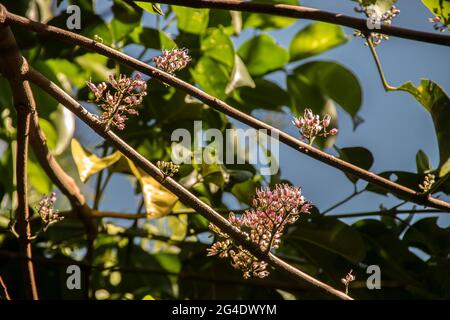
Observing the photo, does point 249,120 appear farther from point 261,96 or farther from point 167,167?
point 261,96

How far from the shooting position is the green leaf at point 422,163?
1027 millimetres

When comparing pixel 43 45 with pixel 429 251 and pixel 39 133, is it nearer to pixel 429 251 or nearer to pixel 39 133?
pixel 39 133

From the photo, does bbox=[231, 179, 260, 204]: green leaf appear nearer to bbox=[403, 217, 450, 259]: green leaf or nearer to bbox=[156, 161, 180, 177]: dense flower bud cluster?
bbox=[403, 217, 450, 259]: green leaf

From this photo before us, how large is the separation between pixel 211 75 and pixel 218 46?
5 cm

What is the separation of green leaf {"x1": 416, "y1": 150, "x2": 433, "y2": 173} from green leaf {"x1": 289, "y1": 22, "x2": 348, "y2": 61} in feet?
1.37

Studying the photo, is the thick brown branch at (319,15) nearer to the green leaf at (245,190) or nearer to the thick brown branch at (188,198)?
the thick brown branch at (188,198)

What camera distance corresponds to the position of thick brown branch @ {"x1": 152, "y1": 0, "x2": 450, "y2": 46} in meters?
0.58

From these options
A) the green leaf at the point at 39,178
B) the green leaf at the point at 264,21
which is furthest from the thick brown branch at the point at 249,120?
the green leaf at the point at 264,21

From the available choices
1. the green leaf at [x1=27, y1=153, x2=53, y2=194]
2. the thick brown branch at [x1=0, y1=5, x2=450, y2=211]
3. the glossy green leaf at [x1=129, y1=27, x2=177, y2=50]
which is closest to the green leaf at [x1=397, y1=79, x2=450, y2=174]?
the thick brown branch at [x1=0, y1=5, x2=450, y2=211]

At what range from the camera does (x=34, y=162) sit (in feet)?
4.01

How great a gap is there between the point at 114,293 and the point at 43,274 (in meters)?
0.14

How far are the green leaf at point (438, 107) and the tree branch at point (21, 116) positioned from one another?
462 mm

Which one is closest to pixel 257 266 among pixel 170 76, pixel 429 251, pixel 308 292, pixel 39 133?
pixel 170 76

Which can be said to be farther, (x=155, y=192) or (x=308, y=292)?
(x=308, y=292)
